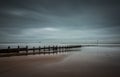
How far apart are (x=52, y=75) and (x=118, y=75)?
5.41 metres

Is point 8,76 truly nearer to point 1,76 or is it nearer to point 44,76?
point 1,76

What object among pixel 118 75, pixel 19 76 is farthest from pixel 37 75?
pixel 118 75

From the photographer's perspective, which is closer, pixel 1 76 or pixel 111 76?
pixel 1 76

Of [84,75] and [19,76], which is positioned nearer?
[19,76]

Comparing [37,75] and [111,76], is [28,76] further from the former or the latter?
[111,76]

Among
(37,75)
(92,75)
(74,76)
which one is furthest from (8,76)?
(92,75)

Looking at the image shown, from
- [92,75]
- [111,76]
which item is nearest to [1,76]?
[92,75]

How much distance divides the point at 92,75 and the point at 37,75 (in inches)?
176

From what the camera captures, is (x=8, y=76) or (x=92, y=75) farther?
(x=92, y=75)

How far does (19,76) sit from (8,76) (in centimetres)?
80

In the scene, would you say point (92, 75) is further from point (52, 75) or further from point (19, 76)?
point (19, 76)

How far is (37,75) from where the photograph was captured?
984 centimetres

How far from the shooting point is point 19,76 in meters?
9.45

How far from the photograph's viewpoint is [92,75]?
1028 cm
